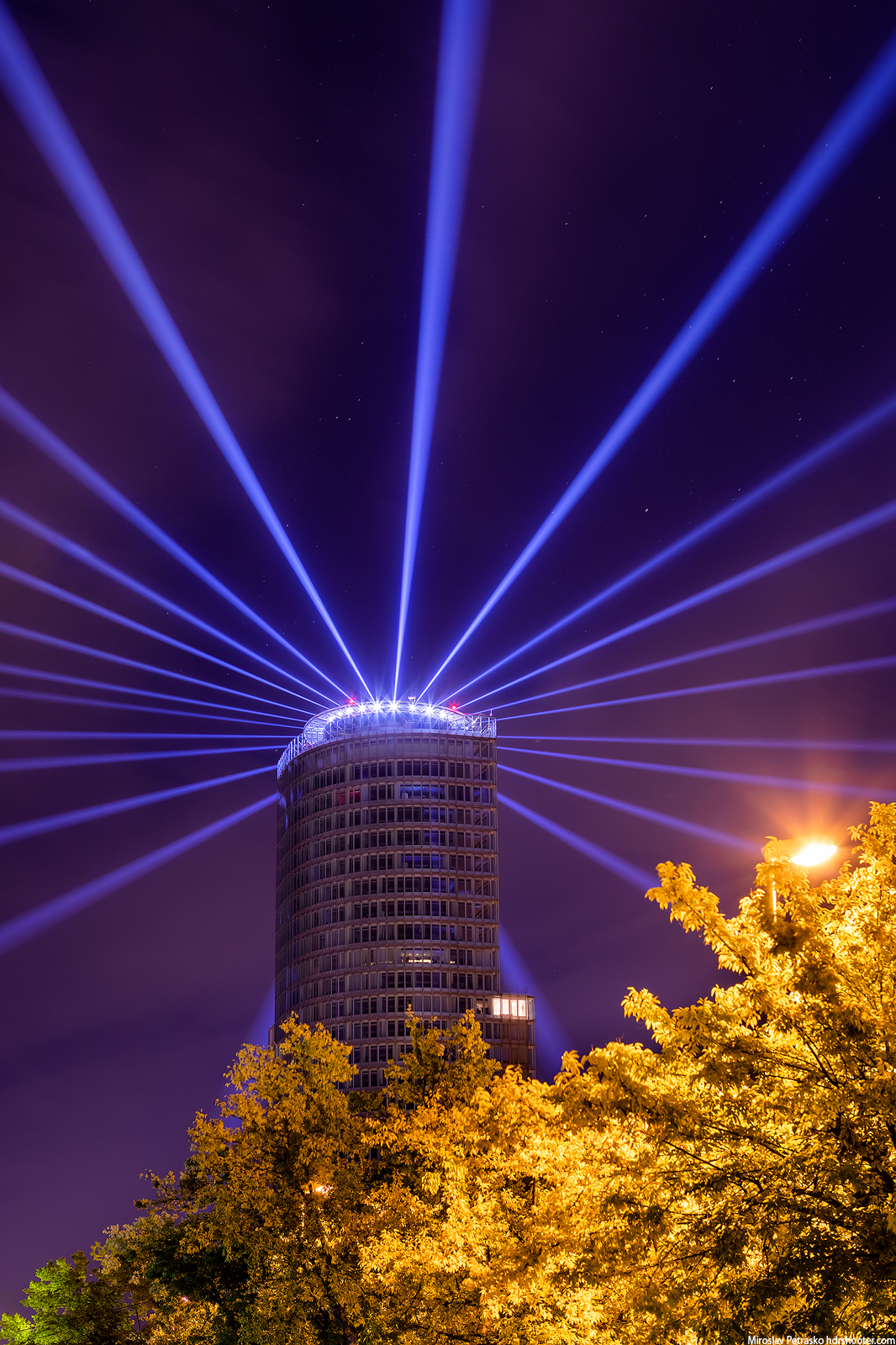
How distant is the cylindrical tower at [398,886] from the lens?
582 feet

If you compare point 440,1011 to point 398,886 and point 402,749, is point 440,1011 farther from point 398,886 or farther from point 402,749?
point 402,749

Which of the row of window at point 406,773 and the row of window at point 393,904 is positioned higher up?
the row of window at point 406,773

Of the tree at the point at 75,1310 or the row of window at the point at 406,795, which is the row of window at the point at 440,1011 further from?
→ the tree at the point at 75,1310

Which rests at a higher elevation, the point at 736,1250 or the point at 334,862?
the point at 334,862

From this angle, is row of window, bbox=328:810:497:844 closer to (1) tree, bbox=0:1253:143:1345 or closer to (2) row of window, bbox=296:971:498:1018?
(2) row of window, bbox=296:971:498:1018

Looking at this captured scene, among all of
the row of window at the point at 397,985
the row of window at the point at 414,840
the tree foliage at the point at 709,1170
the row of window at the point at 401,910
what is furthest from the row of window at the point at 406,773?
the tree foliage at the point at 709,1170

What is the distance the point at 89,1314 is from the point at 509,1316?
50.7 m

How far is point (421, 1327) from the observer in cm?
3453

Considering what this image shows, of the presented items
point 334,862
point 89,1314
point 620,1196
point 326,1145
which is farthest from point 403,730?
point 620,1196

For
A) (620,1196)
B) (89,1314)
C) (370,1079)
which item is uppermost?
(370,1079)

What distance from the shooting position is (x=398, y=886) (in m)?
181

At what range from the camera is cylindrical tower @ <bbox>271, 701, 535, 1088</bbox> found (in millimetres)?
177250

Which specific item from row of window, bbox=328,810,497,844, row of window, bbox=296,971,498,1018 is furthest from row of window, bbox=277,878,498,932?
row of window, bbox=296,971,498,1018

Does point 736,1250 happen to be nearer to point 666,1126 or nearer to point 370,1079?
point 666,1126
